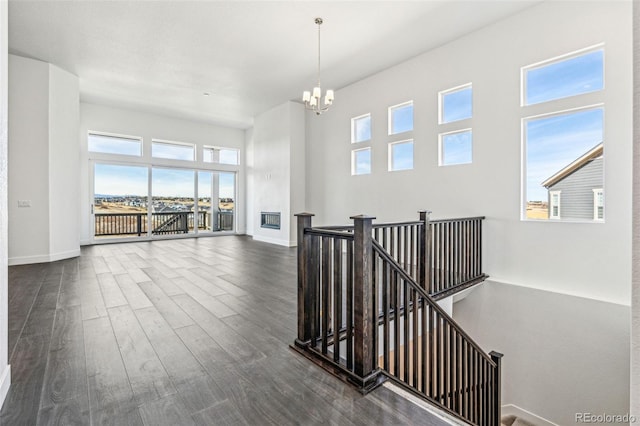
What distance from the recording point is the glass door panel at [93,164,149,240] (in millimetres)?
7984

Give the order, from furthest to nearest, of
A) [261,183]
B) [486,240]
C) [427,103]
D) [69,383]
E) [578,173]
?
[261,183] → [427,103] → [486,240] → [578,173] → [69,383]

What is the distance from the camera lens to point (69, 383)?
5.99ft

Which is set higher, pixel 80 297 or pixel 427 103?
pixel 427 103

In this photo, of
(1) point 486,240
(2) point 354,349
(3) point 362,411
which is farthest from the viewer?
(1) point 486,240

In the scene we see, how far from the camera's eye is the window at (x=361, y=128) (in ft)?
20.8

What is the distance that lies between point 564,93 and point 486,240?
2.12m

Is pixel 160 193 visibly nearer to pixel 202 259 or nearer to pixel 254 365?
pixel 202 259

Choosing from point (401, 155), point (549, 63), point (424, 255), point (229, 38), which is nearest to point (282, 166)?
point (401, 155)

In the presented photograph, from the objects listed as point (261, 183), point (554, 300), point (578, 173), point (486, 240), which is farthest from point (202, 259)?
point (578, 173)

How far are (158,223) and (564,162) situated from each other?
372 inches

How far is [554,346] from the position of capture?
12.6ft

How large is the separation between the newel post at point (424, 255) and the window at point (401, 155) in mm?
2184

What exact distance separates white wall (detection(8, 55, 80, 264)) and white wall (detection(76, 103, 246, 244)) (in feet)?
6.82

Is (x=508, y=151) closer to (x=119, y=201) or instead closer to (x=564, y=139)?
(x=564, y=139)
